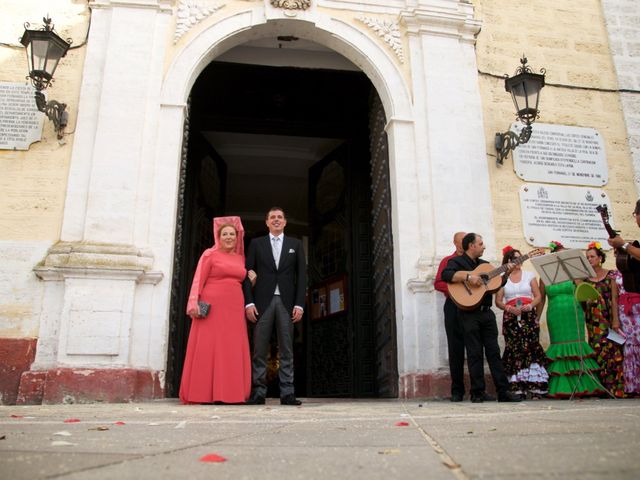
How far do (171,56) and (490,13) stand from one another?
397cm

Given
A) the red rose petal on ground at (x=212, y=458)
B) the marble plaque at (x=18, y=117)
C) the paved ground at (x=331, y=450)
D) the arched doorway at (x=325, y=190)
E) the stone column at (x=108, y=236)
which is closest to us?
the paved ground at (x=331, y=450)

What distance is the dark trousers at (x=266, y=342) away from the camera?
14.6 feet

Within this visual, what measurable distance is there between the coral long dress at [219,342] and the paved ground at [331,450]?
6.40ft

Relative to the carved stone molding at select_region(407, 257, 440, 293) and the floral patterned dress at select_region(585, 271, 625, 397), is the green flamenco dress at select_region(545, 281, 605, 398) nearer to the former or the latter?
the floral patterned dress at select_region(585, 271, 625, 397)

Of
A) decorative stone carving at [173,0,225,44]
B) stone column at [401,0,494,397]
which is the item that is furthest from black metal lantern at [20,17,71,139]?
stone column at [401,0,494,397]

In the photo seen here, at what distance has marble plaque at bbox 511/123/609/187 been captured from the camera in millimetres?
6152

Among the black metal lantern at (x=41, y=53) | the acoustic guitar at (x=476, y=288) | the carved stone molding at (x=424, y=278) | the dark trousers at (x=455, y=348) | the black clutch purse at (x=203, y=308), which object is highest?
the black metal lantern at (x=41, y=53)

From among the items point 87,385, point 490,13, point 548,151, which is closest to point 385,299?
point 548,151

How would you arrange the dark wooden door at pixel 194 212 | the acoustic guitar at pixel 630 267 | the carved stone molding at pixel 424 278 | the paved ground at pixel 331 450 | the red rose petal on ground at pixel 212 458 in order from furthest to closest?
the dark wooden door at pixel 194 212
the carved stone molding at pixel 424 278
the acoustic guitar at pixel 630 267
the red rose petal on ground at pixel 212 458
the paved ground at pixel 331 450

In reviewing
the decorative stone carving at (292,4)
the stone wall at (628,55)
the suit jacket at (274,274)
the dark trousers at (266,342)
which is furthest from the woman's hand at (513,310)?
A: the decorative stone carving at (292,4)

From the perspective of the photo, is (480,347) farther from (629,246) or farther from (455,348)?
(629,246)

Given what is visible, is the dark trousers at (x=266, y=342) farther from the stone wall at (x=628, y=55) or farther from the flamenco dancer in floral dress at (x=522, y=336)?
the stone wall at (x=628, y=55)

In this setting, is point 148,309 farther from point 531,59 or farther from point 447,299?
point 531,59

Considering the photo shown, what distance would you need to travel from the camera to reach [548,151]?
6262 millimetres
